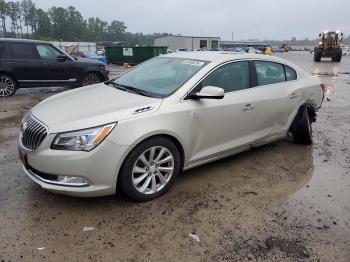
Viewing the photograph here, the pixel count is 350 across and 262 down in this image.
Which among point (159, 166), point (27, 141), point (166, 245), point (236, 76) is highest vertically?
point (236, 76)

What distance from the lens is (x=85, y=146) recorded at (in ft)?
10.6

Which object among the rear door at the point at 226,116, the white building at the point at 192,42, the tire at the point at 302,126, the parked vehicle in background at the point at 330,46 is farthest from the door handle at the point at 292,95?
the white building at the point at 192,42

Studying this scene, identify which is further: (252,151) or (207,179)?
(252,151)

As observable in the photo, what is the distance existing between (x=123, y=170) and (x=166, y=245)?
0.84m

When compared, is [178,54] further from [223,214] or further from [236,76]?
[223,214]

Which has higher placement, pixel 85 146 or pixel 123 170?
pixel 85 146

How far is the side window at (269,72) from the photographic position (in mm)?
4816

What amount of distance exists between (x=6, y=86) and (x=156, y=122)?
779cm

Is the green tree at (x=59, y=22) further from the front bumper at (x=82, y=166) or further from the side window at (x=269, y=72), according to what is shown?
the front bumper at (x=82, y=166)

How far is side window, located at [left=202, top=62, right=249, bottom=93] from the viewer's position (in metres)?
4.24

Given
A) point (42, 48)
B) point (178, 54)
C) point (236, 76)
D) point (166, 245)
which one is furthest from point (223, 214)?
point (42, 48)

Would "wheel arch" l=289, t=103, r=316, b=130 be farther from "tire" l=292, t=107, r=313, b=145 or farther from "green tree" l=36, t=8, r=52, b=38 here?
"green tree" l=36, t=8, r=52, b=38

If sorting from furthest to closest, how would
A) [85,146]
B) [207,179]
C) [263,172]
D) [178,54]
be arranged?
[178,54] < [263,172] < [207,179] < [85,146]

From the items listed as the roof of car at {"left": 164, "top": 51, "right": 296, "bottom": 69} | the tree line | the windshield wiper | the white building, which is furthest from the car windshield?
the tree line
